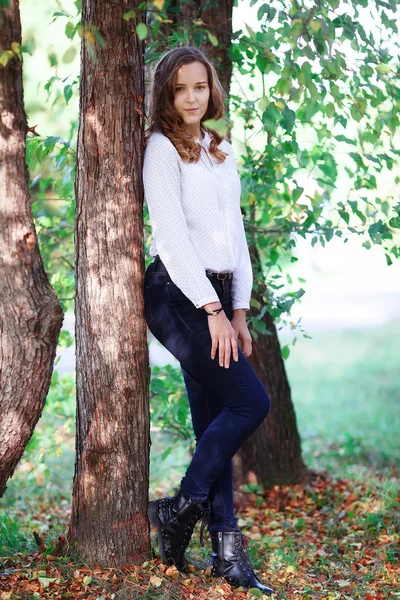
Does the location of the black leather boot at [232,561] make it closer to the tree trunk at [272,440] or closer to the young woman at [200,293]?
the young woman at [200,293]

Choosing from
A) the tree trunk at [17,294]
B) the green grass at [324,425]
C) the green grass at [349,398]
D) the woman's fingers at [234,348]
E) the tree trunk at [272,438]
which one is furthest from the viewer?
the green grass at [349,398]

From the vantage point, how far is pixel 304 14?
2.46 metres

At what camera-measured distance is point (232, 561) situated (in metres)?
2.68

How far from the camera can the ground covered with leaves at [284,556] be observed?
8.31 ft

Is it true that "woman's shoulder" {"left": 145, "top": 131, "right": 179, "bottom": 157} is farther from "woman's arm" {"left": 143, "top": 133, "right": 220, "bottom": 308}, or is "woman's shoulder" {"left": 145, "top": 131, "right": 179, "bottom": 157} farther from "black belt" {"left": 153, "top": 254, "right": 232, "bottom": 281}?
"black belt" {"left": 153, "top": 254, "right": 232, "bottom": 281}

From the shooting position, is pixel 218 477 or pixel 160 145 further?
pixel 218 477

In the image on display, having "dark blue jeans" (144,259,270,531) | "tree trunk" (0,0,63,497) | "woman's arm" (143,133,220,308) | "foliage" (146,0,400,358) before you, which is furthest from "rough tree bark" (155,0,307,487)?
"tree trunk" (0,0,63,497)

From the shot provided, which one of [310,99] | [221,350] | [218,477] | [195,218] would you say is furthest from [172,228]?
[218,477]

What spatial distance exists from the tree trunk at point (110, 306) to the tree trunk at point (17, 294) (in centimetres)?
19

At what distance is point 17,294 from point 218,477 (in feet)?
3.50

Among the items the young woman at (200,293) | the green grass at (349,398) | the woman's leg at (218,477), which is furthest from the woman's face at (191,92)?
the green grass at (349,398)

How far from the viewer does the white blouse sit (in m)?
2.52

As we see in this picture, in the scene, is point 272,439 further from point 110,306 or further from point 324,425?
point 324,425

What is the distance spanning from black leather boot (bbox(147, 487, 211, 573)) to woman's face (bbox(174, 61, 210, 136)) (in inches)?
58.3
